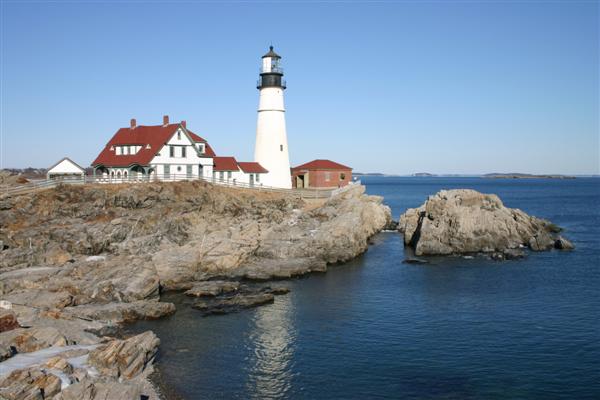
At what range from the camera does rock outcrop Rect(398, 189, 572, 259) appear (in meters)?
→ 52.9

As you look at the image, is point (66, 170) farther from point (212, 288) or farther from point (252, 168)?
point (212, 288)

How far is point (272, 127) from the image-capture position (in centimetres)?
6238

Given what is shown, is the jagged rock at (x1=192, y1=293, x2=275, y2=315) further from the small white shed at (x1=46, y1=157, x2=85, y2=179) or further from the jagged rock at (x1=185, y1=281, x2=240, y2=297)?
the small white shed at (x1=46, y1=157, x2=85, y2=179)

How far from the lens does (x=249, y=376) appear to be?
24172mm

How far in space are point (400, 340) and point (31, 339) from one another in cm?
1799

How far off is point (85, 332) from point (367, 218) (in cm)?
4237

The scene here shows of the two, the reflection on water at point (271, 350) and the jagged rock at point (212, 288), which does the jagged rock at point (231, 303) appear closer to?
the reflection on water at point (271, 350)

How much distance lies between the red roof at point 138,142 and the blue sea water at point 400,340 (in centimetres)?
2290

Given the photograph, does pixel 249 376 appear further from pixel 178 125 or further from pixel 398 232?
pixel 398 232

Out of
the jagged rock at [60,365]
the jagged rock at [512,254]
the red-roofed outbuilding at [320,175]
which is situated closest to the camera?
the jagged rock at [60,365]

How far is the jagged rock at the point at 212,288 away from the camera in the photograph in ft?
119

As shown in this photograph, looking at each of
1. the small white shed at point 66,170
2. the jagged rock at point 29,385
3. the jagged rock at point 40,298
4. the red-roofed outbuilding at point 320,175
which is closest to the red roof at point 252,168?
the red-roofed outbuilding at point 320,175

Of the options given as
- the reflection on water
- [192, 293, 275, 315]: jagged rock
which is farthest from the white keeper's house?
the reflection on water

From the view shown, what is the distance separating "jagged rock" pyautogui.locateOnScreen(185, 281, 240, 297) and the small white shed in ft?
76.2
